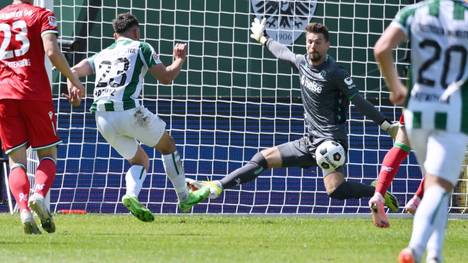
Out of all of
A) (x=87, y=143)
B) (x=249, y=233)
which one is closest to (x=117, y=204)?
(x=87, y=143)

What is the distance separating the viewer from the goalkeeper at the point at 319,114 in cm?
1166

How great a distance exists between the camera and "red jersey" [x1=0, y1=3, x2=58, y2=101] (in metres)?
10.2

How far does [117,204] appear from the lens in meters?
14.8

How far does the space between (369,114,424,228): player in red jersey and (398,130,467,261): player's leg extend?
4.20 meters

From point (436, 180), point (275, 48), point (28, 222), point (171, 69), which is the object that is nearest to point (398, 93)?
point (436, 180)

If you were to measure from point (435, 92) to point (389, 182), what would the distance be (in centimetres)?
442

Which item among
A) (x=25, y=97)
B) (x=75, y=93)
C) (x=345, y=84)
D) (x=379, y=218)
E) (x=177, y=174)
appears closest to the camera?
(x=25, y=97)

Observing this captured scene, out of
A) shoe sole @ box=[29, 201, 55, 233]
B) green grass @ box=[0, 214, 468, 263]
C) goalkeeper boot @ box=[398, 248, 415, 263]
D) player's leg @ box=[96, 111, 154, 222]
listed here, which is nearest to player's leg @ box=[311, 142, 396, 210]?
green grass @ box=[0, 214, 468, 263]

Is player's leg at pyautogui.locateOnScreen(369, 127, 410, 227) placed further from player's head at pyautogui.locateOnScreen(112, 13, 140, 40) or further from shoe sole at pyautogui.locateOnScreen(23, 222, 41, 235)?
shoe sole at pyautogui.locateOnScreen(23, 222, 41, 235)

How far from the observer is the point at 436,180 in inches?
268

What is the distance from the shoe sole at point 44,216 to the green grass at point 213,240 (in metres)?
0.07

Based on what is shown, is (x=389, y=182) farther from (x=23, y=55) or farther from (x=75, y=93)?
(x=23, y=55)

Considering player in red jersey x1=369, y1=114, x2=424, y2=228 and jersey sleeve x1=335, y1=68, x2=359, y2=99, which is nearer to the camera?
player in red jersey x1=369, y1=114, x2=424, y2=228

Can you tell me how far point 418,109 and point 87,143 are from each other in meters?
8.29
